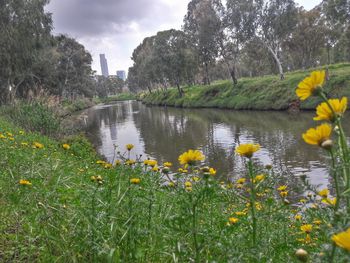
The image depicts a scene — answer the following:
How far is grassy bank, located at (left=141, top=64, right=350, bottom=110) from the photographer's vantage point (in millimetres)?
21719

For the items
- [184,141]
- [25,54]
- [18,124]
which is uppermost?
[25,54]

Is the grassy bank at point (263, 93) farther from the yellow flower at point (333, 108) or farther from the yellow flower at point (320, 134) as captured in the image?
the yellow flower at point (320, 134)

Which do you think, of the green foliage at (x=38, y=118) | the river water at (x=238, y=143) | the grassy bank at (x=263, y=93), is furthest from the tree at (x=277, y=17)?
the green foliage at (x=38, y=118)

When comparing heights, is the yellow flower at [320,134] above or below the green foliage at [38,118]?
above

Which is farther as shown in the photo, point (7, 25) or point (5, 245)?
point (7, 25)

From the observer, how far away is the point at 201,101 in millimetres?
36344

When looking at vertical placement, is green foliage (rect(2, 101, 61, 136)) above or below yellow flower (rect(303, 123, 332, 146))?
below

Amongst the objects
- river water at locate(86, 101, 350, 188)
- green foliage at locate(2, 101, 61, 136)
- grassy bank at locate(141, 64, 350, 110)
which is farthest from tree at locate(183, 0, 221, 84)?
green foliage at locate(2, 101, 61, 136)

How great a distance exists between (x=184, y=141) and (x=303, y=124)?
5.78 metres

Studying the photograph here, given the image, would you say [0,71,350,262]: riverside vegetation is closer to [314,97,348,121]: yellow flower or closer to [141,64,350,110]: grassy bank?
[314,97,348,121]: yellow flower

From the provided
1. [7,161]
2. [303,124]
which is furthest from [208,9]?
[7,161]

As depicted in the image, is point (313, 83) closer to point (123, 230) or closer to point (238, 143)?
point (123, 230)

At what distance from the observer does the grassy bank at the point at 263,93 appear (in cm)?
2172

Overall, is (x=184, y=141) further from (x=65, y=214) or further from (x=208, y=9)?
(x=208, y=9)
